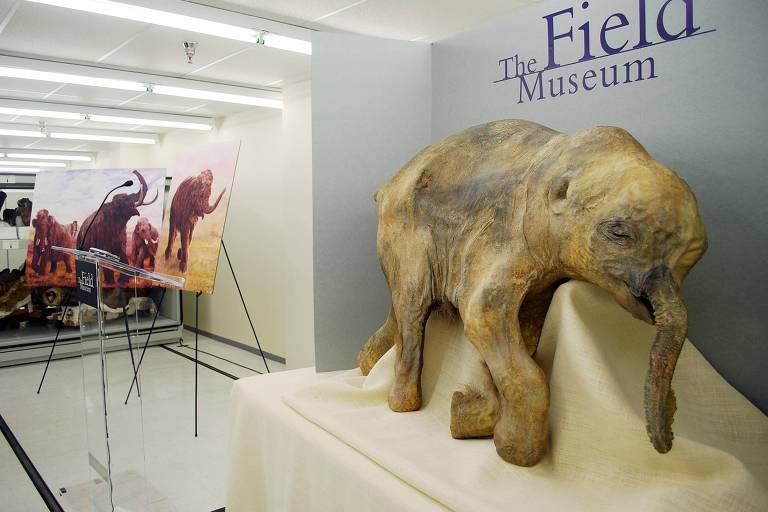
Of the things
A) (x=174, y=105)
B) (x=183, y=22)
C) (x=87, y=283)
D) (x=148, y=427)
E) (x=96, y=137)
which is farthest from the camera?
(x=96, y=137)

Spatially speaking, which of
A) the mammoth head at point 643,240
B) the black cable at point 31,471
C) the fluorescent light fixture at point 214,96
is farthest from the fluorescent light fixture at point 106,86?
the mammoth head at point 643,240

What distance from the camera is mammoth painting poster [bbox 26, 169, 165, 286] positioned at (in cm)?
422

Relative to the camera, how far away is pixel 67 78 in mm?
4008

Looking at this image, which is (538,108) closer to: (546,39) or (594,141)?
(546,39)

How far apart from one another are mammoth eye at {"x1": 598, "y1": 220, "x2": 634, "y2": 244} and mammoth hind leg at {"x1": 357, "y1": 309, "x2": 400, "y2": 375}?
0.63 metres

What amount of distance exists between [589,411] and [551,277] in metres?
0.20

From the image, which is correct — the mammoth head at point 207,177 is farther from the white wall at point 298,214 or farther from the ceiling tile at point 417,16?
the ceiling tile at point 417,16

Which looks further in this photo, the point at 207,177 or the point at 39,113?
the point at 39,113

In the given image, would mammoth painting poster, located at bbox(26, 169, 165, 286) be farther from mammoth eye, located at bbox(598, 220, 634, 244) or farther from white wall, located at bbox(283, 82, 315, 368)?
mammoth eye, located at bbox(598, 220, 634, 244)

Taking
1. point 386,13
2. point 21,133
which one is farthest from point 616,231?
point 21,133

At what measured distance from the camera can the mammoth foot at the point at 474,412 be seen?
98 centimetres

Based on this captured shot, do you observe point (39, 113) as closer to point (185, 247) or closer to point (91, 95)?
point (91, 95)

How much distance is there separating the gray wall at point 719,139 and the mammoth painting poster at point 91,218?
11.9 ft

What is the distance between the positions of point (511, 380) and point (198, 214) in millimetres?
2955
